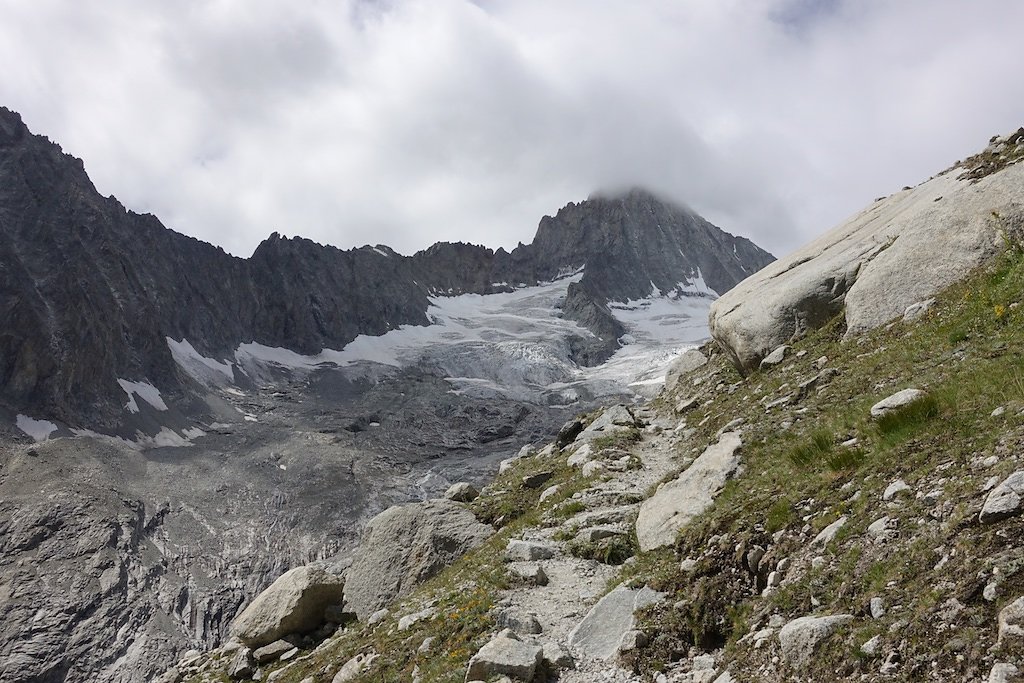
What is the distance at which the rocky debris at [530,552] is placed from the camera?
14.0 metres

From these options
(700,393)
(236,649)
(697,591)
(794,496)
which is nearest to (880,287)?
(700,393)

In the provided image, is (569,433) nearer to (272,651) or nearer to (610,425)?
(610,425)

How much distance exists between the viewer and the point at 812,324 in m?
20.2

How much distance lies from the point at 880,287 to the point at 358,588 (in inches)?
658

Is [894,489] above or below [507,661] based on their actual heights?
above

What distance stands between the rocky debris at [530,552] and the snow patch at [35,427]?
115 metres

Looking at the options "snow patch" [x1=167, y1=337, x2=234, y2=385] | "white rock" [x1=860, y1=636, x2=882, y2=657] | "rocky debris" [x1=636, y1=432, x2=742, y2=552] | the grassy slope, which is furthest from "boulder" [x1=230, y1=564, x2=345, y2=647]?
"snow patch" [x1=167, y1=337, x2=234, y2=385]

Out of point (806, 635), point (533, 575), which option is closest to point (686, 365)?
point (533, 575)

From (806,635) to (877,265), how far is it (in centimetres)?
1482

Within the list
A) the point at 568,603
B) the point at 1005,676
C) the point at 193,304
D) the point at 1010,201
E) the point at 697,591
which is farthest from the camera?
the point at 193,304

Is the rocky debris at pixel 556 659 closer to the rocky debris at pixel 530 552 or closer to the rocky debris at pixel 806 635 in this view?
the rocky debris at pixel 806 635

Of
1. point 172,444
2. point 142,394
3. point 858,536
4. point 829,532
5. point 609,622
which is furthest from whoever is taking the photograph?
point 142,394

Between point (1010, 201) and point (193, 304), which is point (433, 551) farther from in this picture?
point (193, 304)

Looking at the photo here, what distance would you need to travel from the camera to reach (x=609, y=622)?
382 inches
